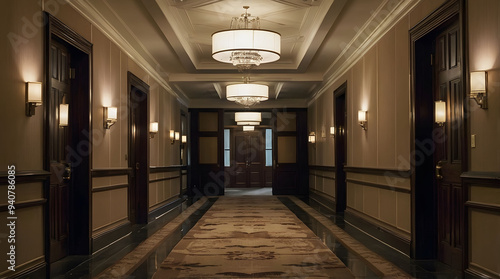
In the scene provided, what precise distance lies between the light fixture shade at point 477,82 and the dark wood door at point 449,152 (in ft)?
3.12

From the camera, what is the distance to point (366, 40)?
8.36 meters

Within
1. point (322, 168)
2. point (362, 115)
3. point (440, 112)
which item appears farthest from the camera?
point (322, 168)

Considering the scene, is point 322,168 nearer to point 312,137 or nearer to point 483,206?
point 312,137

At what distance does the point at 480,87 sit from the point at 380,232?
12.0 ft

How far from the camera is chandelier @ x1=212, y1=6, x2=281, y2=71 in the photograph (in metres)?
6.70

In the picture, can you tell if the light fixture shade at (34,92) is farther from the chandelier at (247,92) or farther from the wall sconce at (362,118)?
the chandelier at (247,92)

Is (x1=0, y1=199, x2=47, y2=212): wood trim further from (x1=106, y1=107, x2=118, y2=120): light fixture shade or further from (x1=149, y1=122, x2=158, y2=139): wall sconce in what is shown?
(x1=149, y1=122, x2=158, y2=139): wall sconce

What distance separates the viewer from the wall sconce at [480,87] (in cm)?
421

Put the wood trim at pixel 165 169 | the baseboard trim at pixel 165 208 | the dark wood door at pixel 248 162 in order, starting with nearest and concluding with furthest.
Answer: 1. the baseboard trim at pixel 165 208
2. the wood trim at pixel 165 169
3. the dark wood door at pixel 248 162

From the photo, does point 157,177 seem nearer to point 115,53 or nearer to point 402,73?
point 115,53

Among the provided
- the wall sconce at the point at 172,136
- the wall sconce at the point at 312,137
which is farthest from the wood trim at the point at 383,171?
the wall sconce at the point at 312,137

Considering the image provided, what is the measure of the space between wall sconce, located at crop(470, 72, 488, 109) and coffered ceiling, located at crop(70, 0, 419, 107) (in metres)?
2.06

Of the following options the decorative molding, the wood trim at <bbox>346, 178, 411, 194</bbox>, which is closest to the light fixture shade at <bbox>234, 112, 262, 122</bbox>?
the decorative molding

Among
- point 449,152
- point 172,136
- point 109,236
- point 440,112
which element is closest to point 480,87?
point 440,112
